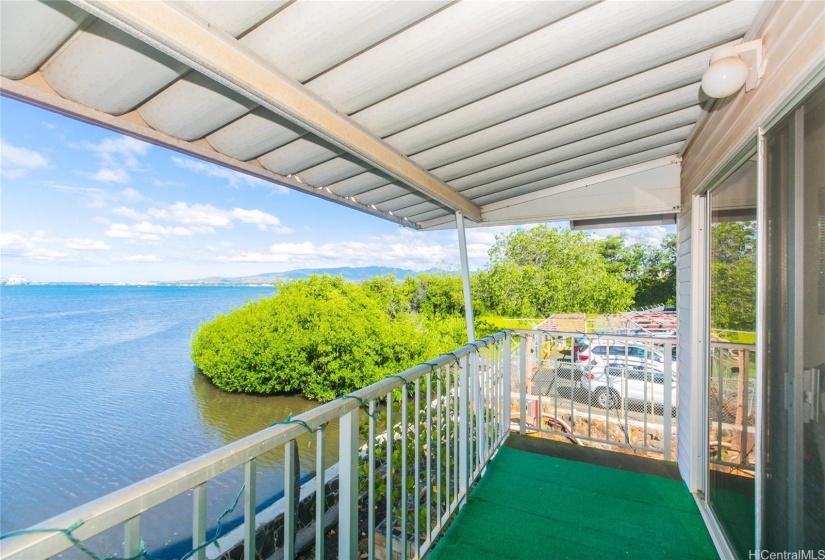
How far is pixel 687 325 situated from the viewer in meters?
2.77

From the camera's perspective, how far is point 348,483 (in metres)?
1.35

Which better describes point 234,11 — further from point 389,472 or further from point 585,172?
point 585,172

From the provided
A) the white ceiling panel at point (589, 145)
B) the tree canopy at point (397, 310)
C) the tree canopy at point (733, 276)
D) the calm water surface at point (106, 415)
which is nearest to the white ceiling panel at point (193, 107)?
the white ceiling panel at point (589, 145)

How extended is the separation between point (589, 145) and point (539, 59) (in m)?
1.27

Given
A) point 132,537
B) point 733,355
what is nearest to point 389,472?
point 132,537

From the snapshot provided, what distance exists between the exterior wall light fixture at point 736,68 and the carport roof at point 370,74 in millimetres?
91

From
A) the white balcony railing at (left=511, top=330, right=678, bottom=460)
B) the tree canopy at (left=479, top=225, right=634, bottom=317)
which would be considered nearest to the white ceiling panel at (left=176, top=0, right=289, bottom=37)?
the white balcony railing at (left=511, top=330, right=678, bottom=460)

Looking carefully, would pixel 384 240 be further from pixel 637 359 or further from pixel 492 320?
pixel 637 359

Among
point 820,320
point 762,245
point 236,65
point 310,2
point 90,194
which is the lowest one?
point 820,320

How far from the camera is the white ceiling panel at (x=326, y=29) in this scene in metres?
1.26

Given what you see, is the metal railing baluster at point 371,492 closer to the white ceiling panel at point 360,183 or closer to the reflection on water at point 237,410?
the white ceiling panel at point 360,183

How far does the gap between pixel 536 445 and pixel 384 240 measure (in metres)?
35.0

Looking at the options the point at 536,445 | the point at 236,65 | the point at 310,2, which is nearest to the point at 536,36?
the point at 310,2

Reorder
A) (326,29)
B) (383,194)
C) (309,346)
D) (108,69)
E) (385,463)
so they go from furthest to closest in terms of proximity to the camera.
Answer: (309,346), (383,194), (385,463), (108,69), (326,29)
